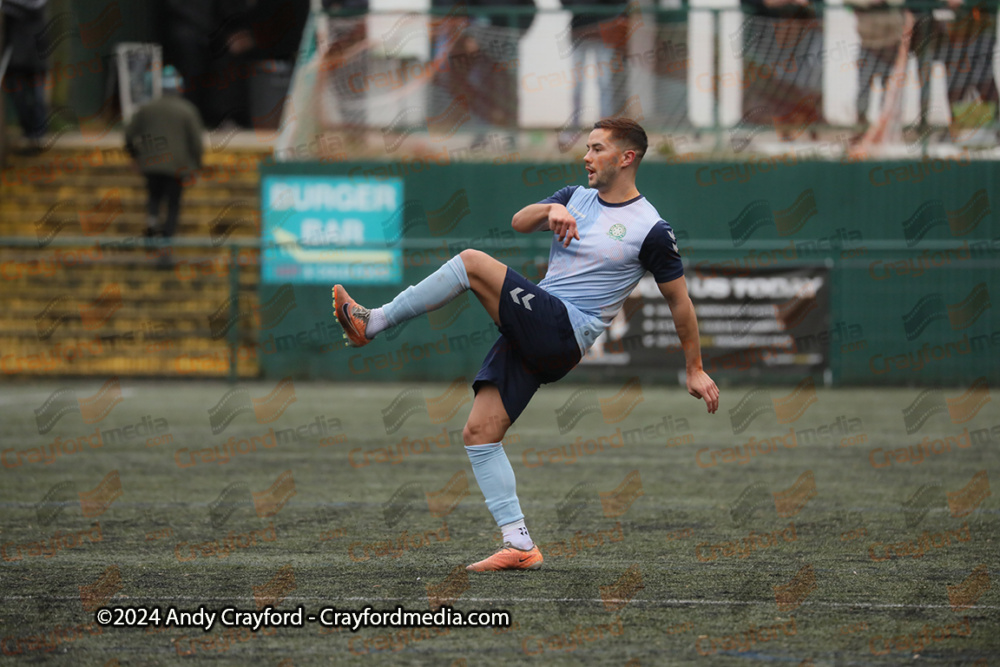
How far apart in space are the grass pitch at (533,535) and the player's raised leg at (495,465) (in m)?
0.27

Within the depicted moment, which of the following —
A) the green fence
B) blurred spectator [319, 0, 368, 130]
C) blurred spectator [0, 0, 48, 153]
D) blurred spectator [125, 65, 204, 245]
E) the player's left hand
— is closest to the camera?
the player's left hand

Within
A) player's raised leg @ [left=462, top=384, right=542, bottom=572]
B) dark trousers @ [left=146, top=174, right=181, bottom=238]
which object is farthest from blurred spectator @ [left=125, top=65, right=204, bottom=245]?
player's raised leg @ [left=462, top=384, right=542, bottom=572]

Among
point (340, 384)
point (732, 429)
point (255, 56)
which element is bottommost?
point (340, 384)

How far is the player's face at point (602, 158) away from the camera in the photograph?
6.03 m

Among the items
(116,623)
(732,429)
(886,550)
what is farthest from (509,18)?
(116,623)

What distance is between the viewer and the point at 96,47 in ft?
76.7

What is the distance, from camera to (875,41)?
58.9 ft

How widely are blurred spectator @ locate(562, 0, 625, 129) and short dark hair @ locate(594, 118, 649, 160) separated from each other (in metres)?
12.3

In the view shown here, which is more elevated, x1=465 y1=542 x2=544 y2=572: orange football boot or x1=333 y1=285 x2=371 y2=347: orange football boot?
x1=333 y1=285 x2=371 y2=347: orange football boot

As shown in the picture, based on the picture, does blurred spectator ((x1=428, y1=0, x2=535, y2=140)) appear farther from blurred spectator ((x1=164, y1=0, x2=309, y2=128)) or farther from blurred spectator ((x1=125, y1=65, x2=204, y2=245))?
blurred spectator ((x1=164, y1=0, x2=309, y2=128))

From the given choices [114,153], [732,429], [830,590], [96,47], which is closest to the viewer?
[830,590]

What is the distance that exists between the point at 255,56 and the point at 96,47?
2.62m

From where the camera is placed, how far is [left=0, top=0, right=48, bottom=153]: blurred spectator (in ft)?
63.7

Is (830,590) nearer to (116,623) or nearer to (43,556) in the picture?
(116,623)
